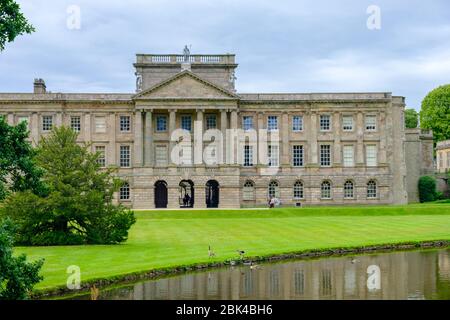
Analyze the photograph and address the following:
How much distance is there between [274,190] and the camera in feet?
212

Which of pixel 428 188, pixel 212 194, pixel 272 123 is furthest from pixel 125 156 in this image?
pixel 428 188

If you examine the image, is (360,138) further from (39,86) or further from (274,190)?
(39,86)

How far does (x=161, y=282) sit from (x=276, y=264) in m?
5.19

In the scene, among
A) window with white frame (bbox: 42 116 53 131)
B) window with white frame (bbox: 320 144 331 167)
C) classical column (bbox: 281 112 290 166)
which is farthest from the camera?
window with white frame (bbox: 320 144 331 167)

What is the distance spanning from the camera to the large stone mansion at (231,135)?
61.8 metres

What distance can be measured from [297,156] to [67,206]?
39121mm

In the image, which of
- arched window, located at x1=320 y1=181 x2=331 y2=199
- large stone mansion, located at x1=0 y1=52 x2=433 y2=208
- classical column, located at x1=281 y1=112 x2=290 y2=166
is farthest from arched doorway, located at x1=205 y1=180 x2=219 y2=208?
arched window, located at x1=320 y1=181 x2=331 y2=199

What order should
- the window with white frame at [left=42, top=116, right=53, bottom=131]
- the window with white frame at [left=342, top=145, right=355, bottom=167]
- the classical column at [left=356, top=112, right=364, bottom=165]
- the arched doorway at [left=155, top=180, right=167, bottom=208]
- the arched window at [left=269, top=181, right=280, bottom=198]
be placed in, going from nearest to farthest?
1. the window with white frame at [left=42, top=116, right=53, bottom=131]
2. the arched doorway at [left=155, top=180, right=167, bottom=208]
3. the arched window at [left=269, top=181, right=280, bottom=198]
4. the classical column at [left=356, top=112, right=364, bottom=165]
5. the window with white frame at [left=342, top=145, right=355, bottom=167]

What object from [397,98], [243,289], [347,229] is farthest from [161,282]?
[397,98]

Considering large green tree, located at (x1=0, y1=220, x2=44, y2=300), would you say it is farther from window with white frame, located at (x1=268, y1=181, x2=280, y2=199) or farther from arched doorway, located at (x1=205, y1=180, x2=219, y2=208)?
window with white frame, located at (x1=268, y1=181, x2=280, y2=199)

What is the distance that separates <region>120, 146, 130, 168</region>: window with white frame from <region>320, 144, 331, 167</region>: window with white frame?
19.1m

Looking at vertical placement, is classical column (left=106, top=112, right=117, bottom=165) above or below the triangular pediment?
below

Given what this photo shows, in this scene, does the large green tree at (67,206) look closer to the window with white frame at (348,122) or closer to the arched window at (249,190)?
the arched window at (249,190)

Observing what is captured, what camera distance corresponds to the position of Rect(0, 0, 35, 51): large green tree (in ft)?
48.4
